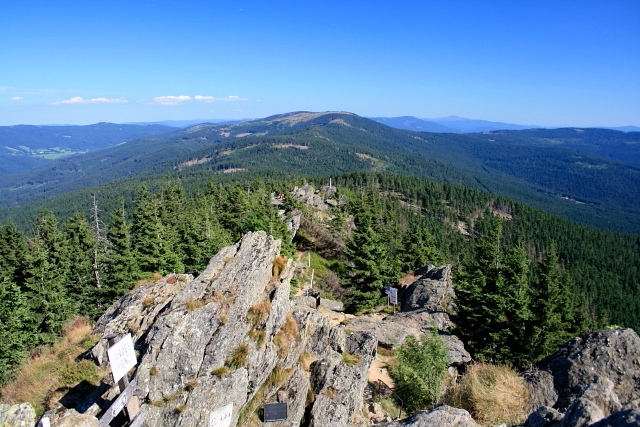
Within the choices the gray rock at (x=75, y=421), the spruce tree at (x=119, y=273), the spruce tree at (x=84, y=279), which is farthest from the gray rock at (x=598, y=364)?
the spruce tree at (x=84, y=279)

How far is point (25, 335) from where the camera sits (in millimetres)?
22312

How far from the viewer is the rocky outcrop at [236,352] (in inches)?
432

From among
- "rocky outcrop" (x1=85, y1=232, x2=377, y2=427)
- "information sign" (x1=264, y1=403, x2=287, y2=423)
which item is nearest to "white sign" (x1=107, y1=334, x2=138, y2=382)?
"rocky outcrop" (x1=85, y1=232, x2=377, y2=427)

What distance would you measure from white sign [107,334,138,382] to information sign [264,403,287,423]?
4.96 m

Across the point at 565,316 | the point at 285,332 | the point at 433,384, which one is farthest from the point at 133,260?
the point at 565,316

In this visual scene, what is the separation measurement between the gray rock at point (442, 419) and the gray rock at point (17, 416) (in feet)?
31.4

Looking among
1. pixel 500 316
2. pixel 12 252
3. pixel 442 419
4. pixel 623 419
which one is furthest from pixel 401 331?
pixel 12 252

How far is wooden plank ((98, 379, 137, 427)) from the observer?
825 centimetres

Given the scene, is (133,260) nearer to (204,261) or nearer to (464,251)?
(204,261)

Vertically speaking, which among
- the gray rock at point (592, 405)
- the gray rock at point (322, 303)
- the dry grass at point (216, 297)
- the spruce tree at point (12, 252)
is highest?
the gray rock at point (592, 405)

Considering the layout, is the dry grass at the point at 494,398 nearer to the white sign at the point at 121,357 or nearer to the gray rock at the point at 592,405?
the gray rock at the point at 592,405

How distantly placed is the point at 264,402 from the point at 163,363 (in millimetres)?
3813

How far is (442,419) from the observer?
9570mm

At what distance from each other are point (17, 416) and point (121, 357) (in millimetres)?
2518
